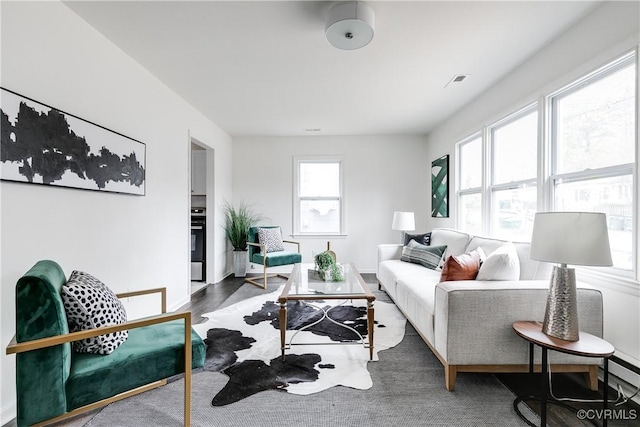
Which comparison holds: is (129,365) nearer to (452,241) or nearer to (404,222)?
(452,241)

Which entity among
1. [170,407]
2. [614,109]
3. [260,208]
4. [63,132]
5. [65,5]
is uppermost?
[65,5]

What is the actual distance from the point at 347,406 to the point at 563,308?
1.32 meters

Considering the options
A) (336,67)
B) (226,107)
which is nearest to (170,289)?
(226,107)

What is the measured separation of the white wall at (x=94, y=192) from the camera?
5.38 feet

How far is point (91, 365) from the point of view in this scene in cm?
138

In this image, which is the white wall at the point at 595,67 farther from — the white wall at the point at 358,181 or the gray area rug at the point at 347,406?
the white wall at the point at 358,181

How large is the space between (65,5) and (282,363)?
2859mm

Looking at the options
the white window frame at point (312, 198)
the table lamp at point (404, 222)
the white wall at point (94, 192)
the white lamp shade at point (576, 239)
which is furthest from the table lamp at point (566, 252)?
the white window frame at point (312, 198)

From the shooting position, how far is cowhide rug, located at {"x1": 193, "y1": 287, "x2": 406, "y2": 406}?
1.98 meters

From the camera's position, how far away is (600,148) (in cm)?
206

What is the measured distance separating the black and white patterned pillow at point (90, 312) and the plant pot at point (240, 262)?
11.6 feet

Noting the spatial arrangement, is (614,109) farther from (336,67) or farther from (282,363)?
(282,363)

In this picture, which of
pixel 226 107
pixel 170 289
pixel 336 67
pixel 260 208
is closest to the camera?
pixel 336 67

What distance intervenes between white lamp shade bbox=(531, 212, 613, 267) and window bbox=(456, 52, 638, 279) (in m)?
0.51
